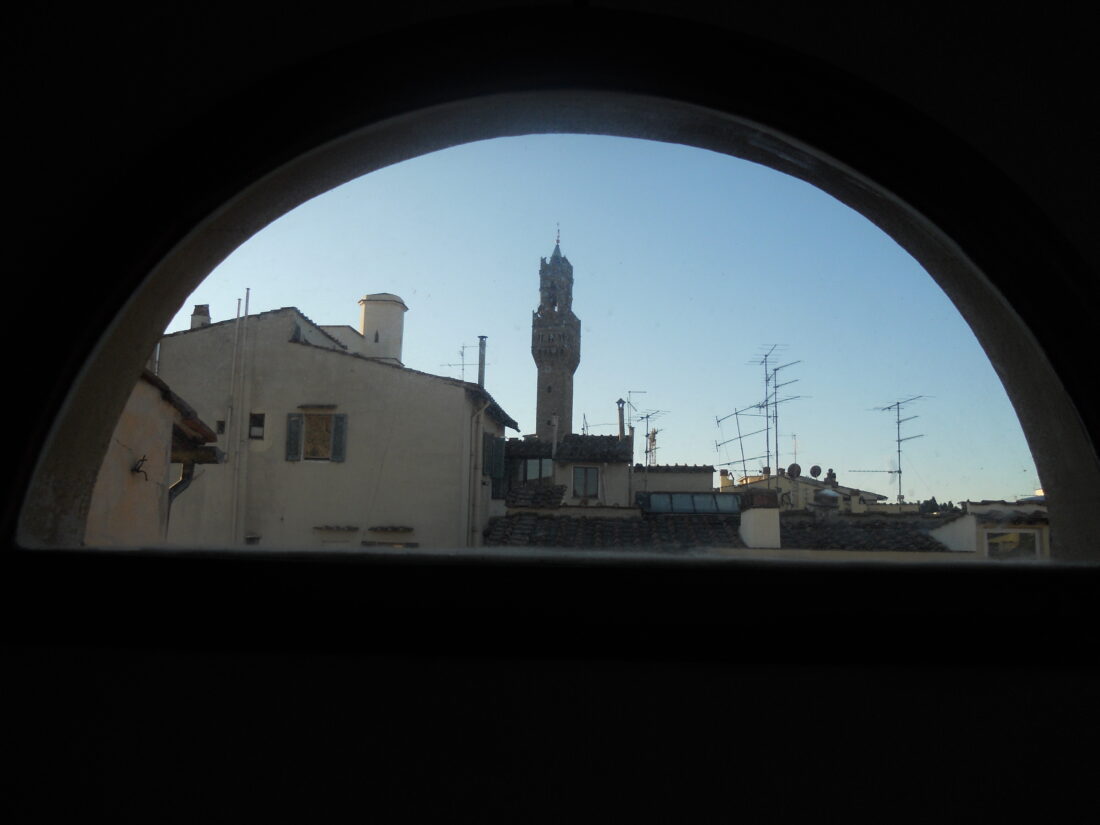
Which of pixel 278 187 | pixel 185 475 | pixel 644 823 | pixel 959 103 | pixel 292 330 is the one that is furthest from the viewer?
pixel 185 475

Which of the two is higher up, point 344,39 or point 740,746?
point 344,39

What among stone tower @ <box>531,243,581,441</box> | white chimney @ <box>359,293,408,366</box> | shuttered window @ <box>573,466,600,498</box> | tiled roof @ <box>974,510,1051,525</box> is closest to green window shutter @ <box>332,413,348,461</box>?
white chimney @ <box>359,293,408,366</box>

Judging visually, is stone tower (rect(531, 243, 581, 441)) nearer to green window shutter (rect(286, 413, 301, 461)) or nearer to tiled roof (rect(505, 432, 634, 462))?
tiled roof (rect(505, 432, 634, 462))

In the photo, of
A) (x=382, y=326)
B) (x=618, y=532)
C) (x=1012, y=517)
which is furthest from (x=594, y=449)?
(x=1012, y=517)

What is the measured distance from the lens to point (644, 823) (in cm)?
84

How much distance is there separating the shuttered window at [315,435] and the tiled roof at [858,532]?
0.71 m

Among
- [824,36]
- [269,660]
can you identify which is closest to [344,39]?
[824,36]

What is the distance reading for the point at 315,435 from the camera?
135 cm

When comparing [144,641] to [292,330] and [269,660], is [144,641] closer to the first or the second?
[269,660]

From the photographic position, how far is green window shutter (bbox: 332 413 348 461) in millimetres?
1264

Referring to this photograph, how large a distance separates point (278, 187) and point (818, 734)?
0.95m

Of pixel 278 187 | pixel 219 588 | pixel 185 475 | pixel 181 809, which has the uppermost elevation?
pixel 278 187

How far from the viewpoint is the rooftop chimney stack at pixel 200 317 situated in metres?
1.26

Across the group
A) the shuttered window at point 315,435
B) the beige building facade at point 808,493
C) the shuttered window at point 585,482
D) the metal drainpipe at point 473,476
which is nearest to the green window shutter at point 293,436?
the shuttered window at point 315,435
